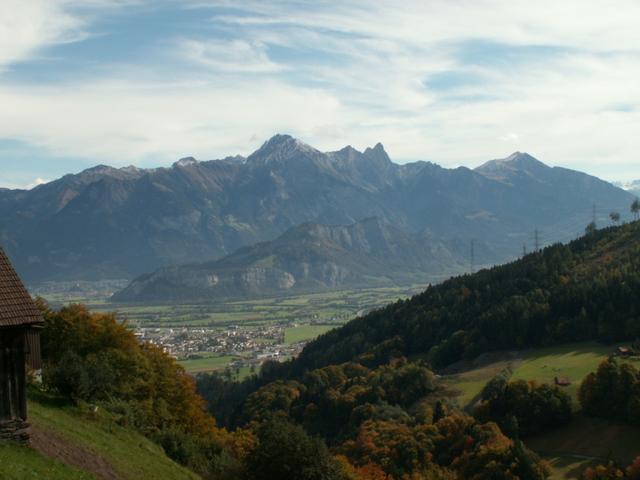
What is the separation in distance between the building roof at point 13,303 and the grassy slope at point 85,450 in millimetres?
4137

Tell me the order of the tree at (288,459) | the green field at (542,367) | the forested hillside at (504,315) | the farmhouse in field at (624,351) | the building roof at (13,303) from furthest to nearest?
the forested hillside at (504,315)
the farmhouse in field at (624,351)
the green field at (542,367)
the tree at (288,459)
the building roof at (13,303)

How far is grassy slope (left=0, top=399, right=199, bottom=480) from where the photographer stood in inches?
896

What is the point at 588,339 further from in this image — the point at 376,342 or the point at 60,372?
the point at 60,372

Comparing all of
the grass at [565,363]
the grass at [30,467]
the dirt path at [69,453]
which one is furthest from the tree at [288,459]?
the grass at [565,363]

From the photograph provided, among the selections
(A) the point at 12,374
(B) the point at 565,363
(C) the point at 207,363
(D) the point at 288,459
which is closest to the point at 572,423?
(B) the point at 565,363

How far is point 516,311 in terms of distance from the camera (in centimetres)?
10781

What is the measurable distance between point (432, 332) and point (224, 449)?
84.2 metres

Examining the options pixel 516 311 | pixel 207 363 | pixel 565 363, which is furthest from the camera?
pixel 207 363

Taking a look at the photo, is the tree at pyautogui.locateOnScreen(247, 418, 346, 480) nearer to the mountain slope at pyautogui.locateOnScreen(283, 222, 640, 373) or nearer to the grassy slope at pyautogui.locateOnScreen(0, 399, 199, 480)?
the grassy slope at pyautogui.locateOnScreen(0, 399, 199, 480)

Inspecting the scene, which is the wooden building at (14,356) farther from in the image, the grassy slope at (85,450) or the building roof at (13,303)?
the grassy slope at (85,450)

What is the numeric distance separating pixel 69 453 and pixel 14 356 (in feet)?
14.4

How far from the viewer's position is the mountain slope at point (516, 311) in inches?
3920

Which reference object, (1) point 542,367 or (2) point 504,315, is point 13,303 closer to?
(1) point 542,367

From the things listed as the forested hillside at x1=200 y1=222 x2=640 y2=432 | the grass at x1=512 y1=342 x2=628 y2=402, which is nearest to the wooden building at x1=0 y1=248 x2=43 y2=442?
the grass at x1=512 y1=342 x2=628 y2=402
